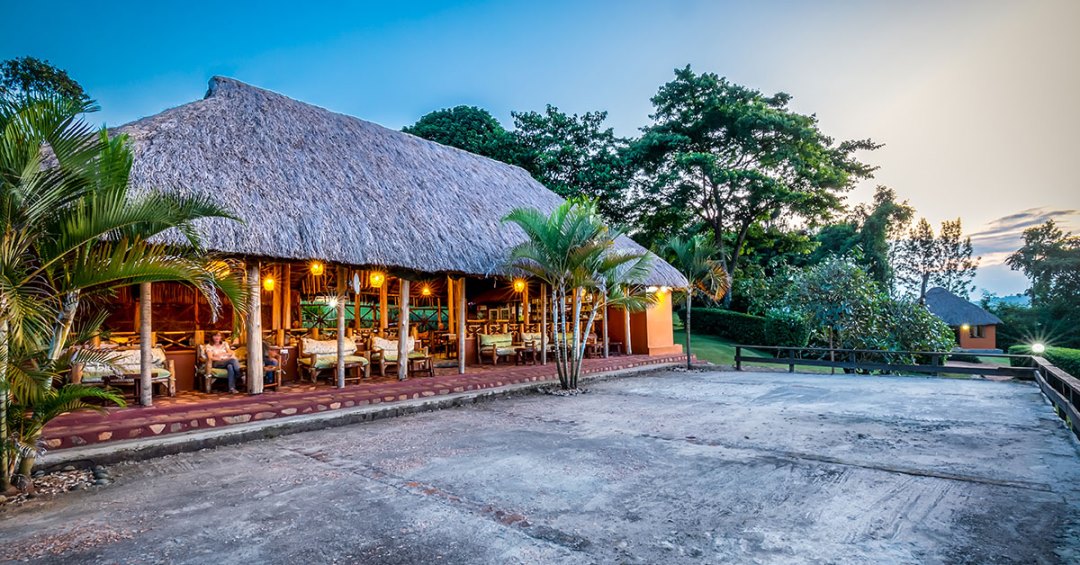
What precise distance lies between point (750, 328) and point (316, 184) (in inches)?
696

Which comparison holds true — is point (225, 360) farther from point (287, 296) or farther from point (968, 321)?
point (968, 321)

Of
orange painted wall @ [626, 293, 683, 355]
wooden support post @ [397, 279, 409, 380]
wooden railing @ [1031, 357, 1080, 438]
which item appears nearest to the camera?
wooden railing @ [1031, 357, 1080, 438]

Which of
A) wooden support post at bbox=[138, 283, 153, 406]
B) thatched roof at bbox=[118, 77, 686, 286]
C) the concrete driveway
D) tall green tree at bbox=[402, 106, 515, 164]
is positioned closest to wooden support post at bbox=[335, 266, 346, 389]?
thatched roof at bbox=[118, 77, 686, 286]

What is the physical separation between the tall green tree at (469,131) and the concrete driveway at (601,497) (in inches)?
706

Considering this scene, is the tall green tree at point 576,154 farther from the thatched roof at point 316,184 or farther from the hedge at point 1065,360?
the hedge at point 1065,360

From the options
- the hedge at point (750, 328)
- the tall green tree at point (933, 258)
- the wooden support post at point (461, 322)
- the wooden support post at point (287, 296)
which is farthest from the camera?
the tall green tree at point (933, 258)

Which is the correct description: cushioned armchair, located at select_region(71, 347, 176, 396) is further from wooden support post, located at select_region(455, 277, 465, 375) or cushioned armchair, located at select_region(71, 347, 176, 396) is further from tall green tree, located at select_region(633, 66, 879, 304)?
tall green tree, located at select_region(633, 66, 879, 304)

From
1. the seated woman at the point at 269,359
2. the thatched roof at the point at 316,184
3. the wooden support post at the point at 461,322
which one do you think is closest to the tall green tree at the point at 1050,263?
the thatched roof at the point at 316,184

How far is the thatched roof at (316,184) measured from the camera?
7.73m

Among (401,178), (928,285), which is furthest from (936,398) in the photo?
(928,285)

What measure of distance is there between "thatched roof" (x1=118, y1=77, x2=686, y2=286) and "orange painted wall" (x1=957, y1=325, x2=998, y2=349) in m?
29.8

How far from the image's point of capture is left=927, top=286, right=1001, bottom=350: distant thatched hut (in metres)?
28.8

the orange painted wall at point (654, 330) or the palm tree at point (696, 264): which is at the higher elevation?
the palm tree at point (696, 264)

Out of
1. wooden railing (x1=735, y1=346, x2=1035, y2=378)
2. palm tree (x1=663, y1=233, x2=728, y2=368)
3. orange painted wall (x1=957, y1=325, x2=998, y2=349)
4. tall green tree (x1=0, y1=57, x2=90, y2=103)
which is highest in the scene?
tall green tree (x1=0, y1=57, x2=90, y2=103)
